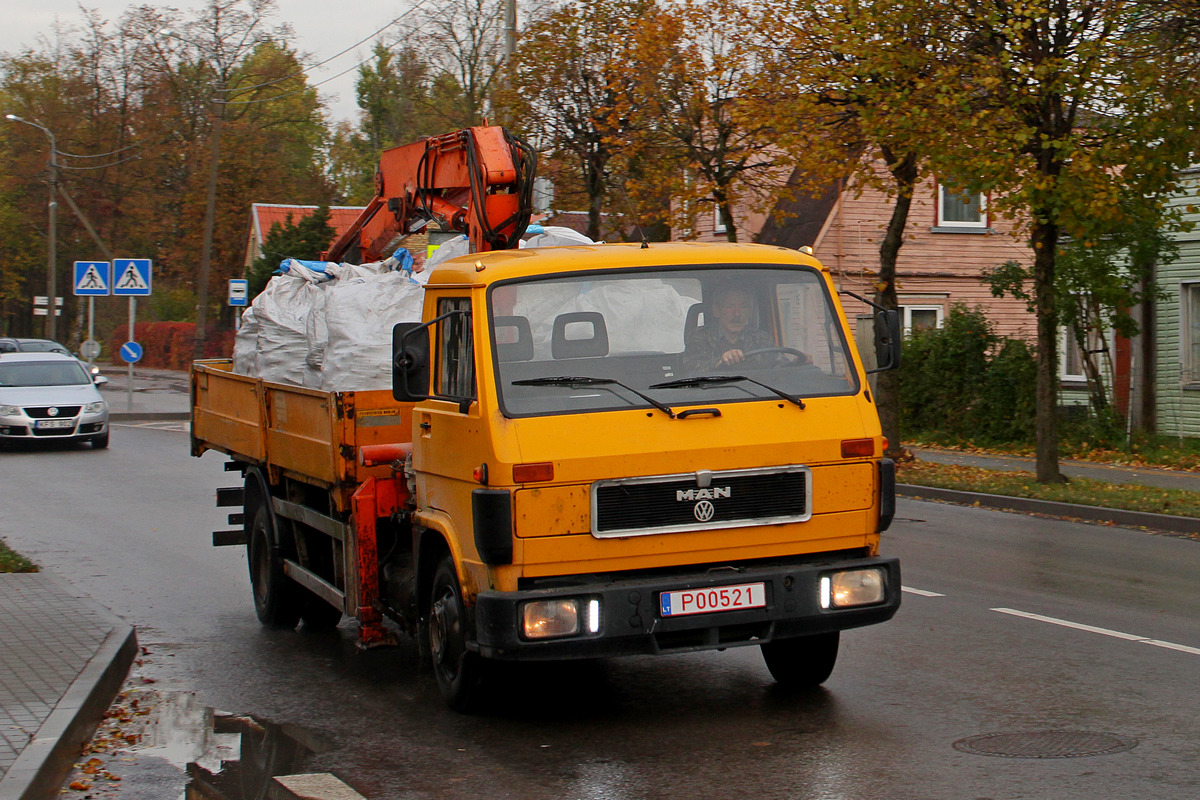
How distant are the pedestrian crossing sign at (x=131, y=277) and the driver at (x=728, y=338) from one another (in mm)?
27670

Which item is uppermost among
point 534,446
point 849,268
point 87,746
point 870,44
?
point 870,44

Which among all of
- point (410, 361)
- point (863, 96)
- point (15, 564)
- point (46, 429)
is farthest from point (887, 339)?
point (46, 429)

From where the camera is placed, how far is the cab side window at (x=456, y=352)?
6.65 m

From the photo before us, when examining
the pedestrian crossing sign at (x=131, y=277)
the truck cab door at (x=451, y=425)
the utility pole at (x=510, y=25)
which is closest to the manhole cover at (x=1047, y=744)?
the truck cab door at (x=451, y=425)

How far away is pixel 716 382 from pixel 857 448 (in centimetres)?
70

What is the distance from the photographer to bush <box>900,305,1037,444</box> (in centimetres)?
2369

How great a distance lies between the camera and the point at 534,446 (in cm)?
618

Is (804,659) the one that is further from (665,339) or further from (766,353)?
(665,339)

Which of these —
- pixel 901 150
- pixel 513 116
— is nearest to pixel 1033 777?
pixel 901 150

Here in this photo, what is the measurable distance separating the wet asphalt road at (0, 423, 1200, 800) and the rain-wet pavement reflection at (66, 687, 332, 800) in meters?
0.02

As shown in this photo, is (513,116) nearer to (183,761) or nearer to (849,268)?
(849,268)

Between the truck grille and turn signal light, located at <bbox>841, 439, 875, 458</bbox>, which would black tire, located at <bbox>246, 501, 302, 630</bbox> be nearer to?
the truck grille

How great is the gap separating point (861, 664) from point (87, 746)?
3.93 meters

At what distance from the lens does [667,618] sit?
620 centimetres
